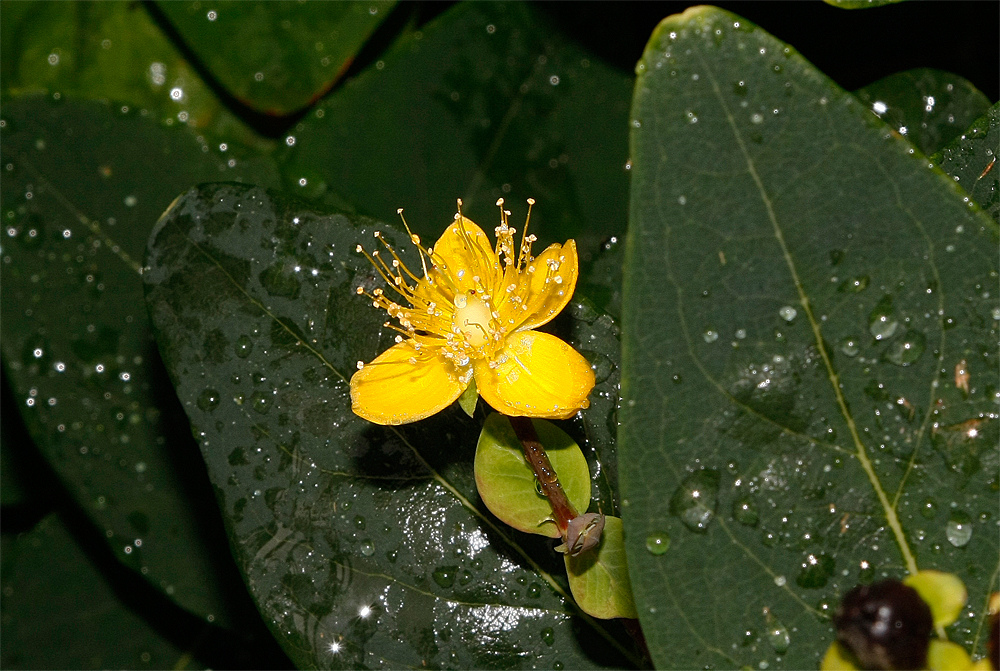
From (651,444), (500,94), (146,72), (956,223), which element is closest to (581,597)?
(651,444)

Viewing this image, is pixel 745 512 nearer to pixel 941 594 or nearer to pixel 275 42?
pixel 941 594

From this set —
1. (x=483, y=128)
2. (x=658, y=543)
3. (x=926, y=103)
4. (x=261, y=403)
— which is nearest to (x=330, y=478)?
(x=261, y=403)

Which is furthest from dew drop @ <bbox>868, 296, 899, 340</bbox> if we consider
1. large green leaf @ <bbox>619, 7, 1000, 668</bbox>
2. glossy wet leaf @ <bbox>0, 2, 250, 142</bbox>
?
glossy wet leaf @ <bbox>0, 2, 250, 142</bbox>

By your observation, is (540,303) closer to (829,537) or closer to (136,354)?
(829,537)

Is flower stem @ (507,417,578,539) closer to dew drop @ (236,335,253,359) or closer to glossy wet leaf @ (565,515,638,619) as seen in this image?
glossy wet leaf @ (565,515,638,619)

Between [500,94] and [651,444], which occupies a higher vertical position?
[500,94]

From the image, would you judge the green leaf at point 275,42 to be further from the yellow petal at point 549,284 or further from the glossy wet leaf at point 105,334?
the yellow petal at point 549,284
